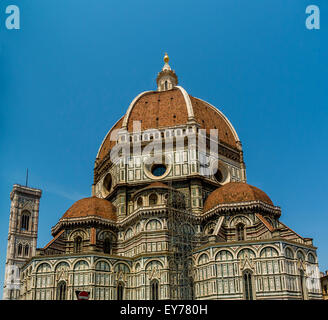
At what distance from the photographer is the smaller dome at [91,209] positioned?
45125 mm

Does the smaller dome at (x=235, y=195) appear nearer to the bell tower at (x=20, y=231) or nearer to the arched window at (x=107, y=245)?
the arched window at (x=107, y=245)

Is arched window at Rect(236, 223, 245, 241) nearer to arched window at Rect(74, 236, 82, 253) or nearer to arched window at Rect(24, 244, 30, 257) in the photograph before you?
arched window at Rect(74, 236, 82, 253)

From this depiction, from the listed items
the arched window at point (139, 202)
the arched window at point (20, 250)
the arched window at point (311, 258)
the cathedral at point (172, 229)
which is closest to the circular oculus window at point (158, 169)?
the cathedral at point (172, 229)

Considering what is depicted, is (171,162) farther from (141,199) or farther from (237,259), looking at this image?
(237,259)

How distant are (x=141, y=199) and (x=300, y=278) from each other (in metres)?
17.5

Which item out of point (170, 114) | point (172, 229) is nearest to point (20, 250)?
point (170, 114)

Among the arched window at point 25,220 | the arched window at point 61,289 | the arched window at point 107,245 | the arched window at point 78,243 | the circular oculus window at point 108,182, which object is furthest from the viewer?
the arched window at point 25,220

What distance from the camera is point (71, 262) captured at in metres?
39.1

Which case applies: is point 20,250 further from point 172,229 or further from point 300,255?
point 300,255

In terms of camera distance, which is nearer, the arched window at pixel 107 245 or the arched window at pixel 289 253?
the arched window at pixel 289 253

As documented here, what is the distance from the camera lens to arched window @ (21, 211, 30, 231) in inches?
3265

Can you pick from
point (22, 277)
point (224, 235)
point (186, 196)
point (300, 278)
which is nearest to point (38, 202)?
point (22, 277)

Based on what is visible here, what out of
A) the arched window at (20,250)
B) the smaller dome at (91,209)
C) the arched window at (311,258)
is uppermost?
the arched window at (20,250)
